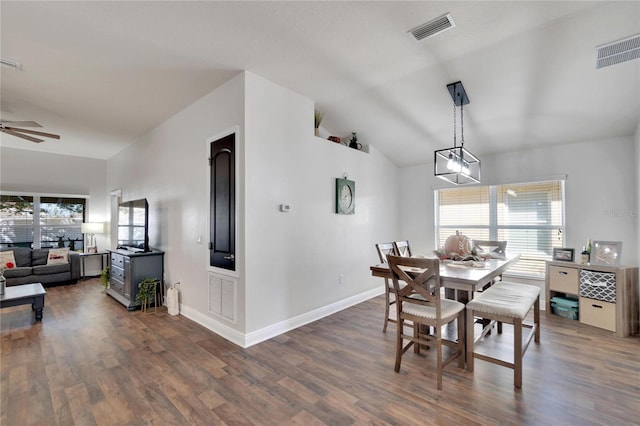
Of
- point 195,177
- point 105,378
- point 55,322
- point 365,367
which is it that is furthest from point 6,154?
point 365,367

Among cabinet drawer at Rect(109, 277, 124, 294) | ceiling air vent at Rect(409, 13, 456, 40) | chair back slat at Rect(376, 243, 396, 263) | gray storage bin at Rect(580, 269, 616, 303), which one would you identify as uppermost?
ceiling air vent at Rect(409, 13, 456, 40)

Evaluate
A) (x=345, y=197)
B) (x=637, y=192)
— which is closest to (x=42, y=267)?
(x=345, y=197)

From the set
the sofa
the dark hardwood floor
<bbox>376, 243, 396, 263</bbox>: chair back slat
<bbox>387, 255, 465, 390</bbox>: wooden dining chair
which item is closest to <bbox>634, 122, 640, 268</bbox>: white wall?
the dark hardwood floor

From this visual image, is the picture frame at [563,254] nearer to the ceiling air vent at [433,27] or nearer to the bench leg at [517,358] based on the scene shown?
the bench leg at [517,358]

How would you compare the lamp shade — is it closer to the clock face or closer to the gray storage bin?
the clock face

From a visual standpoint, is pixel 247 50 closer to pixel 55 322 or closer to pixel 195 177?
pixel 195 177

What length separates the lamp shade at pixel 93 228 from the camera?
22.0ft

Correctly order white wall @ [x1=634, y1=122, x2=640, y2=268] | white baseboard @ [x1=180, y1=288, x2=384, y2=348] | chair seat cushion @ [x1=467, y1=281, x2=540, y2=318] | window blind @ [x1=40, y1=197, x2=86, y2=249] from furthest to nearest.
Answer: window blind @ [x1=40, y1=197, x2=86, y2=249], white wall @ [x1=634, y1=122, x2=640, y2=268], white baseboard @ [x1=180, y1=288, x2=384, y2=348], chair seat cushion @ [x1=467, y1=281, x2=540, y2=318]

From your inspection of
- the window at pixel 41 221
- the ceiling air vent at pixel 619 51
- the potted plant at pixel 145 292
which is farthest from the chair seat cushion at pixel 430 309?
the window at pixel 41 221

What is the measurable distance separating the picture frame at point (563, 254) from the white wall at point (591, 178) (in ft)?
1.04

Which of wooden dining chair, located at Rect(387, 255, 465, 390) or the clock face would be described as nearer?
wooden dining chair, located at Rect(387, 255, 465, 390)

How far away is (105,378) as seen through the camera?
7.97 feet

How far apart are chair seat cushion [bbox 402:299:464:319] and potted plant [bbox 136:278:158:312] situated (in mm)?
3741

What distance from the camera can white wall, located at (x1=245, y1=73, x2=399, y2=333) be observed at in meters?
3.17
